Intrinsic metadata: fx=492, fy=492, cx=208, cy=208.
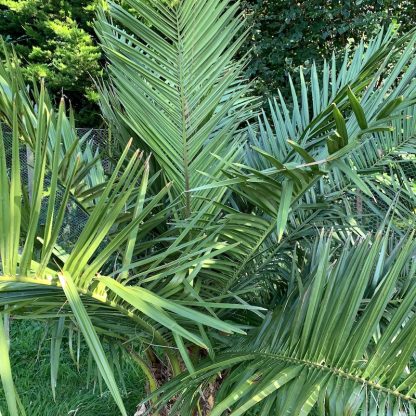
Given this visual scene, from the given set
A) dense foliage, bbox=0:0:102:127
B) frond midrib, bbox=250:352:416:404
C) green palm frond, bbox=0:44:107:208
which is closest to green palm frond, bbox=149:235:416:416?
frond midrib, bbox=250:352:416:404

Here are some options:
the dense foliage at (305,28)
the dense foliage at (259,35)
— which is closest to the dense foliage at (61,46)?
the dense foliage at (259,35)

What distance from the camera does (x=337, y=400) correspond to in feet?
2.48

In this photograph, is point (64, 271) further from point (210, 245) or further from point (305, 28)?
point (305, 28)

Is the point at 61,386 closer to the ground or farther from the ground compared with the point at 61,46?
closer to the ground

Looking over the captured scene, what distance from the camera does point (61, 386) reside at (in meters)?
2.19

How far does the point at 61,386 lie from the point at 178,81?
1558 millimetres

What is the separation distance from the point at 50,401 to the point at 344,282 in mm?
1587

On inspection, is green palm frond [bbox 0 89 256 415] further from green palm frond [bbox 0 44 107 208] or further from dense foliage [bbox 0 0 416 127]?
dense foliage [bbox 0 0 416 127]

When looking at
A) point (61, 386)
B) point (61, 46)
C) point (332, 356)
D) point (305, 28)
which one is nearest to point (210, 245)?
point (332, 356)

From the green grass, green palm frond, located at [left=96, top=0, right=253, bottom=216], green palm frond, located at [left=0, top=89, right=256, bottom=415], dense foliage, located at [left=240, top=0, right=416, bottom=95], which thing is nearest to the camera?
green palm frond, located at [left=0, top=89, right=256, bottom=415]

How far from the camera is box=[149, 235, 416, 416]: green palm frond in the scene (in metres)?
0.74

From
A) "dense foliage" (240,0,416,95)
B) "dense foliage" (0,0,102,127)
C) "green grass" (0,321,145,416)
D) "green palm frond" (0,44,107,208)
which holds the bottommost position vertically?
"green grass" (0,321,145,416)

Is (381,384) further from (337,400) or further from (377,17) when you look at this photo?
(377,17)

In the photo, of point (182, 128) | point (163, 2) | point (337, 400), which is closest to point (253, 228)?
point (182, 128)
